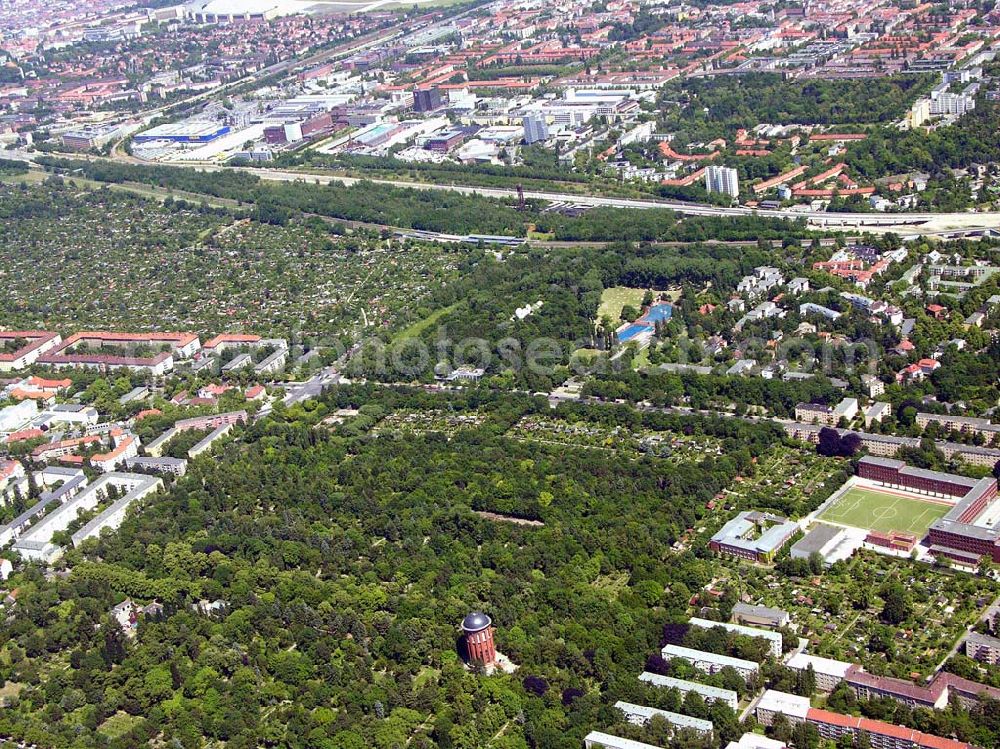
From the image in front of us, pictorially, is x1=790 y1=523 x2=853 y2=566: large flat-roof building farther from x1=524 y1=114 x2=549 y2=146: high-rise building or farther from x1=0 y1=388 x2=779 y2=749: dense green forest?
x1=524 y1=114 x2=549 y2=146: high-rise building

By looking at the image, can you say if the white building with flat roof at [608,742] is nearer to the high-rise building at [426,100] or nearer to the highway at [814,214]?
the highway at [814,214]

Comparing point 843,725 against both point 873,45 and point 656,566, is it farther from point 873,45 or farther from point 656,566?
point 873,45

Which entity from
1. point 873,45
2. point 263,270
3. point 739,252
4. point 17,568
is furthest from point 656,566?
point 873,45

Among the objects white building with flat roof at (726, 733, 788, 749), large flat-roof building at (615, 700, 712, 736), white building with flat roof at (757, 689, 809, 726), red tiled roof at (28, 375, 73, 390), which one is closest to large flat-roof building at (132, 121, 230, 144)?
red tiled roof at (28, 375, 73, 390)

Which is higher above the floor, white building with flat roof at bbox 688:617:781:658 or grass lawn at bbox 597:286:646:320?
grass lawn at bbox 597:286:646:320

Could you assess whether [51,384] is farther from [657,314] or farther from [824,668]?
[824,668]

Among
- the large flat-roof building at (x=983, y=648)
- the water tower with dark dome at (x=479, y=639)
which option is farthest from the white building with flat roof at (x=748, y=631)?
the water tower with dark dome at (x=479, y=639)
